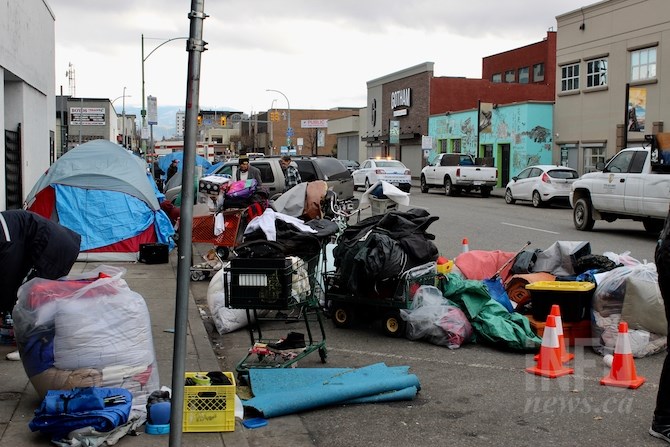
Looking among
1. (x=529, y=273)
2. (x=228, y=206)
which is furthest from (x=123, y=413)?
(x=228, y=206)

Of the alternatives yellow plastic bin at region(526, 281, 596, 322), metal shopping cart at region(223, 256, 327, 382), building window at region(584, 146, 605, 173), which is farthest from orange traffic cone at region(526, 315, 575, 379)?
building window at region(584, 146, 605, 173)

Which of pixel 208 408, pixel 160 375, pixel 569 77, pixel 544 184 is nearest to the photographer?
pixel 208 408

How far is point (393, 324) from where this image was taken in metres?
8.09

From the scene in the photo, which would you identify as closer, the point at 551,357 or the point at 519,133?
the point at 551,357

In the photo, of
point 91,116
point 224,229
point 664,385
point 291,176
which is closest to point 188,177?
point 664,385

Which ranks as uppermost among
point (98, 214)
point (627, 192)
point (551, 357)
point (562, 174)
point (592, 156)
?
point (592, 156)

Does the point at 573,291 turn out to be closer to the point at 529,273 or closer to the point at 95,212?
the point at 529,273

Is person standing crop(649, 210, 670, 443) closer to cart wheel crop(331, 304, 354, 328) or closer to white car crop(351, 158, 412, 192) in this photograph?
cart wheel crop(331, 304, 354, 328)

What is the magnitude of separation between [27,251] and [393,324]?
3.74 m

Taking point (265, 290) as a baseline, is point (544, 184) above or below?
above

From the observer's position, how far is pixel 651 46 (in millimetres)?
30812

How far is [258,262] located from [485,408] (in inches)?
87.8

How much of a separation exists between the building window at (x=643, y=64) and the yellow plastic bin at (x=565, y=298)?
26065 millimetres

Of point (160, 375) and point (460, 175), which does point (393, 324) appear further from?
point (460, 175)
